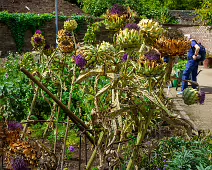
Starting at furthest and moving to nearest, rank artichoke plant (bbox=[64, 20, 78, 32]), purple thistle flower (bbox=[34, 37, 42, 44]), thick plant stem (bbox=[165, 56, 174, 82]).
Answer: purple thistle flower (bbox=[34, 37, 42, 44])
artichoke plant (bbox=[64, 20, 78, 32])
thick plant stem (bbox=[165, 56, 174, 82])

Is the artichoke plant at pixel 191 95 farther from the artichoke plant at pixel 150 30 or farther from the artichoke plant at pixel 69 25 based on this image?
the artichoke plant at pixel 69 25

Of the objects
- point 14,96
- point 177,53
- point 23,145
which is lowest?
point 14,96

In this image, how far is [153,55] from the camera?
153 cm

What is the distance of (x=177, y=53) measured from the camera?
1.55m

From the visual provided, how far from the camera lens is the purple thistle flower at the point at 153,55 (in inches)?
59.7

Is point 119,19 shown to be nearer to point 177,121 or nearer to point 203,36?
point 177,121

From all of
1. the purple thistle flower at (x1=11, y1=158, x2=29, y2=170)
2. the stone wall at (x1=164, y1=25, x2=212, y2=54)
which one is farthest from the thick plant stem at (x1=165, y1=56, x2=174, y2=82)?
the stone wall at (x1=164, y1=25, x2=212, y2=54)

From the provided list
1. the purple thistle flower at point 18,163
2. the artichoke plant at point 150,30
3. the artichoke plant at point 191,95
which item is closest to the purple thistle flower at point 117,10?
the artichoke plant at point 150,30

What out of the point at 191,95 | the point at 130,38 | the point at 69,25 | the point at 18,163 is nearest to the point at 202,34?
the point at 69,25

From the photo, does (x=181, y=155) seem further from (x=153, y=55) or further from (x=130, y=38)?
(x=130, y=38)

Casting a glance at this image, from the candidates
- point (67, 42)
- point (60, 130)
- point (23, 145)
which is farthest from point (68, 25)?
point (60, 130)

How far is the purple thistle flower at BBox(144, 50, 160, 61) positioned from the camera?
1516mm

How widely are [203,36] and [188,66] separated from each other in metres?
10.3

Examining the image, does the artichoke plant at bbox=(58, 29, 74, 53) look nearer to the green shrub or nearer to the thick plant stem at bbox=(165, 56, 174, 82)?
the green shrub
